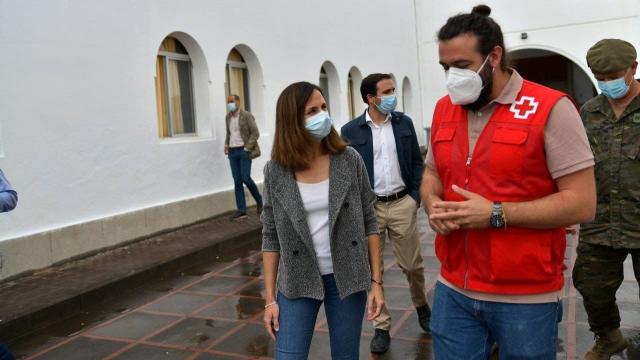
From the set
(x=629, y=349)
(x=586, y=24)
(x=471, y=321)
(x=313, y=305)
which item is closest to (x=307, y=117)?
(x=313, y=305)

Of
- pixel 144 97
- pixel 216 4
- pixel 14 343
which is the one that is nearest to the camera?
pixel 14 343

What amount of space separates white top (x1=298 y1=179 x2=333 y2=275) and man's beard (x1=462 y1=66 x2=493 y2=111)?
0.77 meters

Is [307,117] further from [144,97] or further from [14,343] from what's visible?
[144,97]

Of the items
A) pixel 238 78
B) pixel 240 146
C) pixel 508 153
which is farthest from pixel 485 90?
pixel 238 78

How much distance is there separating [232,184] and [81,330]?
16.1 ft

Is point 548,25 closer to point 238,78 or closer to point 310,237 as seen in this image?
point 238,78

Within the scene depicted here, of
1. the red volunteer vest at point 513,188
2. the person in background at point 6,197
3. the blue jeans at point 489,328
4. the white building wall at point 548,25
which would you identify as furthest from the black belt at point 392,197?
the white building wall at point 548,25

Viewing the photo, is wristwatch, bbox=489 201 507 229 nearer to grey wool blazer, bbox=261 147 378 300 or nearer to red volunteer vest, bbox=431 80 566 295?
red volunteer vest, bbox=431 80 566 295

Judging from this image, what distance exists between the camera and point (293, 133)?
2.64 metres

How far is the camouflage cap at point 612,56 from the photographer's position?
3.32 meters

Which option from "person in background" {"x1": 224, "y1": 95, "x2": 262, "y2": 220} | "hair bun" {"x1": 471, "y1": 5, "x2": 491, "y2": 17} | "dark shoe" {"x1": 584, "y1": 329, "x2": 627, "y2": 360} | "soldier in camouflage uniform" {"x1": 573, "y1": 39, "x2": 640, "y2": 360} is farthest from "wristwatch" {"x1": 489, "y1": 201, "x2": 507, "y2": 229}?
"person in background" {"x1": 224, "y1": 95, "x2": 262, "y2": 220}

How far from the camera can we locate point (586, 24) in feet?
62.2

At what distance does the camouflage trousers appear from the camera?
11.3 ft

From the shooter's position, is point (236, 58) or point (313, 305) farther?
point (236, 58)
